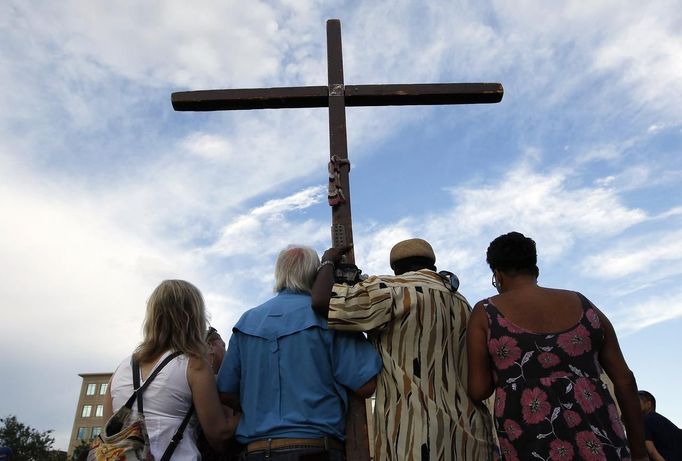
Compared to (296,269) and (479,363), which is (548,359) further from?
(296,269)

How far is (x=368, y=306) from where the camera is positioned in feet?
9.80

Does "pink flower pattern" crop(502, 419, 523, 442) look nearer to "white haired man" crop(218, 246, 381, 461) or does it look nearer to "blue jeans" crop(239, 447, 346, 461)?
"white haired man" crop(218, 246, 381, 461)

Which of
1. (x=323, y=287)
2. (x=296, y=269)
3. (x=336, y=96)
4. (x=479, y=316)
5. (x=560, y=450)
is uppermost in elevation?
(x=336, y=96)

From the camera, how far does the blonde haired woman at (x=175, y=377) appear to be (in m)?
2.90

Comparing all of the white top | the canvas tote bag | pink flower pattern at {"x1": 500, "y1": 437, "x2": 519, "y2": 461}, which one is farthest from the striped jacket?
the canvas tote bag

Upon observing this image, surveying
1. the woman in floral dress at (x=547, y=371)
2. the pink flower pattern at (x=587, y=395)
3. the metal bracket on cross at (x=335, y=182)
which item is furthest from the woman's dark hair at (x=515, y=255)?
the metal bracket on cross at (x=335, y=182)

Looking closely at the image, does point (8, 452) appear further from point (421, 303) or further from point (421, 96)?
point (421, 96)

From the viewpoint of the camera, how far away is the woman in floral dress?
2.64 metres

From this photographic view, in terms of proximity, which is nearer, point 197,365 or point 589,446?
point 589,446

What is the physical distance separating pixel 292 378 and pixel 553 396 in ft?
4.34

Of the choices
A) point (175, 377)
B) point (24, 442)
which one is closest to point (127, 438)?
point (175, 377)

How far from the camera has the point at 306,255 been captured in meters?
3.47

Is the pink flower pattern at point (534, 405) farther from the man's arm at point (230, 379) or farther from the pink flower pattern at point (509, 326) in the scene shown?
the man's arm at point (230, 379)

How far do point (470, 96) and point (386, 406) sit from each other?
2.89 metres
